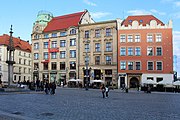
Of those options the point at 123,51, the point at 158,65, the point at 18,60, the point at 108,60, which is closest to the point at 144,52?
the point at 158,65

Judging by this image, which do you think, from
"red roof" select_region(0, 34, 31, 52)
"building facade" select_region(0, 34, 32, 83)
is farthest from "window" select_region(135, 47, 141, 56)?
"red roof" select_region(0, 34, 31, 52)

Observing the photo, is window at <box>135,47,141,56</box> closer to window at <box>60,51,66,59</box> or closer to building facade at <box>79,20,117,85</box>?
building facade at <box>79,20,117,85</box>

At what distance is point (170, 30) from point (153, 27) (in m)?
3.87

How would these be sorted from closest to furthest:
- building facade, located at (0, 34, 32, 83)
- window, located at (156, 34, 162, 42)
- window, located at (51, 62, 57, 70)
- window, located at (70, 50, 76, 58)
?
window, located at (156, 34, 162, 42) < window, located at (70, 50, 76, 58) < window, located at (51, 62, 57, 70) < building facade, located at (0, 34, 32, 83)

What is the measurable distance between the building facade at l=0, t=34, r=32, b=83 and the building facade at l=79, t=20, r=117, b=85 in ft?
99.0

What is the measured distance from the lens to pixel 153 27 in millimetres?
54531

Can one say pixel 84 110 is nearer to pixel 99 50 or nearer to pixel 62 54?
pixel 99 50

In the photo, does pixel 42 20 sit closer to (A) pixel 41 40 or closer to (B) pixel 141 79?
(A) pixel 41 40

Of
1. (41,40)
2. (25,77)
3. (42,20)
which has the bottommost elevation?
(25,77)

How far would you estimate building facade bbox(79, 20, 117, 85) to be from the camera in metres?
56.5

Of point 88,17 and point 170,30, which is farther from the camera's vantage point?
point 88,17

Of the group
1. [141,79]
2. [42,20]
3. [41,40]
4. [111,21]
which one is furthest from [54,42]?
[141,79]

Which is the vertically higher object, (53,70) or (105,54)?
(105,54)

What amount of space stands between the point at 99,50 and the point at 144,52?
11.3m
